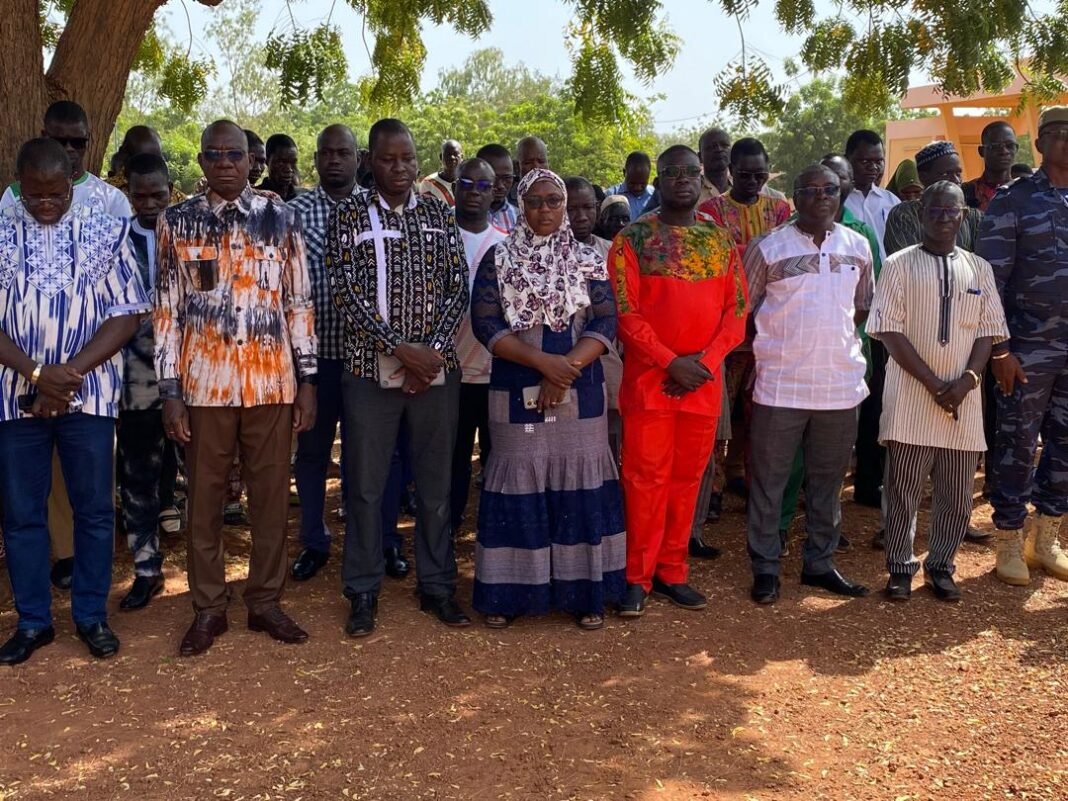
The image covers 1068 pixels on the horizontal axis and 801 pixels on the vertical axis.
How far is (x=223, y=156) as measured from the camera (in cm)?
423

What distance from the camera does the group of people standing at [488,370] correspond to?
169 inches

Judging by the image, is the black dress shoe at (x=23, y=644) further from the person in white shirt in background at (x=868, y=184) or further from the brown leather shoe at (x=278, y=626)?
the person in white shirt in background at (x=868, y=184)

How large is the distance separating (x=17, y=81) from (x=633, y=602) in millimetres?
4114

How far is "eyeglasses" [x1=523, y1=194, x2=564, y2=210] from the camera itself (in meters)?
4.53

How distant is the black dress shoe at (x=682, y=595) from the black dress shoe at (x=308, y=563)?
1719mm

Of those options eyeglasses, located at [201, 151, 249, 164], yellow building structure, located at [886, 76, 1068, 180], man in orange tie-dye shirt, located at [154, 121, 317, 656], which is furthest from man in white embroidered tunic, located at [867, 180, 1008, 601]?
yellow building structure, located at [886, 76, 1068, 180]

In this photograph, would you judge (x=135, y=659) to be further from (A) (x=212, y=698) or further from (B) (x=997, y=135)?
(B) (x=997, y=135)

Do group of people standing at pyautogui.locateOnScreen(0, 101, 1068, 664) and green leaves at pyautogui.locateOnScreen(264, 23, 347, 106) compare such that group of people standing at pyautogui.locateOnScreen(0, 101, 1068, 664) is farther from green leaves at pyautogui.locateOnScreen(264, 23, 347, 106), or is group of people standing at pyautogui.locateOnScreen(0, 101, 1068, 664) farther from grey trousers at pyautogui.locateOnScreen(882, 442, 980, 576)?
green leaves at pyautogui.locateOnScreen(264, 23, 347, 106)

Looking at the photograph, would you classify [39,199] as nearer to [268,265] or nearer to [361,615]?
[268,265]

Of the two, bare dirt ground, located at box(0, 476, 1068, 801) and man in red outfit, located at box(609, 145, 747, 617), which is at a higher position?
man in red outfit, located at box(609, 145, 747, 617)

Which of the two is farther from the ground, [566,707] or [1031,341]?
[1031,341]

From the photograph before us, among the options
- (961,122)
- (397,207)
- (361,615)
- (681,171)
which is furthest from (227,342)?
(961,122)

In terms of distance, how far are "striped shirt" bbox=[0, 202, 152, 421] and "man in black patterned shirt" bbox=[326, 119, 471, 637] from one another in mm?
918

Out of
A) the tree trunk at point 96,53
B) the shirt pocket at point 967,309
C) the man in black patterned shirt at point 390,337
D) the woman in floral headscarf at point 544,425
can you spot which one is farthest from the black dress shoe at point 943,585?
the tree trunk at point 96,53
